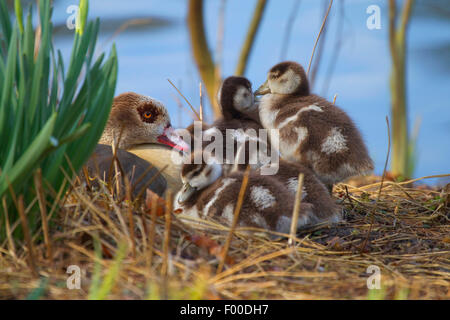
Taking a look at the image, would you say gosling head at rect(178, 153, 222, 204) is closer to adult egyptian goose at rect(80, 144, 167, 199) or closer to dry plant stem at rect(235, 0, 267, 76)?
adult egyptian goose at rect(80, 144, 167, 199)

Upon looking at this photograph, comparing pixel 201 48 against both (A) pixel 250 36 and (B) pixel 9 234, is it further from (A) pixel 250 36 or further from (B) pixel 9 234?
(B) pixel 9 234

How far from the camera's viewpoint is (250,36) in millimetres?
4352

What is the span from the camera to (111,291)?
145cm

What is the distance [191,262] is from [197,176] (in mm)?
629

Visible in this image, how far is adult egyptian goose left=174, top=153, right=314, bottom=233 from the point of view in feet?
6.72

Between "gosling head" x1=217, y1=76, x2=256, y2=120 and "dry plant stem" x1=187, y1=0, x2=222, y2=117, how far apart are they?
1609 millimetres

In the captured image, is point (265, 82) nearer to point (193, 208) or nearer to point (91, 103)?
point (193, 208)

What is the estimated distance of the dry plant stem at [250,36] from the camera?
4.34 meters

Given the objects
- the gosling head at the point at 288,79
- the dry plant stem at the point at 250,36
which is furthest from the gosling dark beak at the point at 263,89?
the dry plant stem at the point at 250,36

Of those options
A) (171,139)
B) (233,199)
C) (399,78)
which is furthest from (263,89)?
(399,78)

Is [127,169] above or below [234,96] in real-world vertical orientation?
below

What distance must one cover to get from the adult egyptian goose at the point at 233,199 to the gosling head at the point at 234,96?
45cm

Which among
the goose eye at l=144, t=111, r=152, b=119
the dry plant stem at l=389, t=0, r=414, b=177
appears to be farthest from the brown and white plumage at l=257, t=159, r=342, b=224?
the dry plant stem at l=389, t=0, r=414, b=177

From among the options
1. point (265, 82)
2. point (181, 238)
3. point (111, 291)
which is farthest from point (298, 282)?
point (265, 82)
